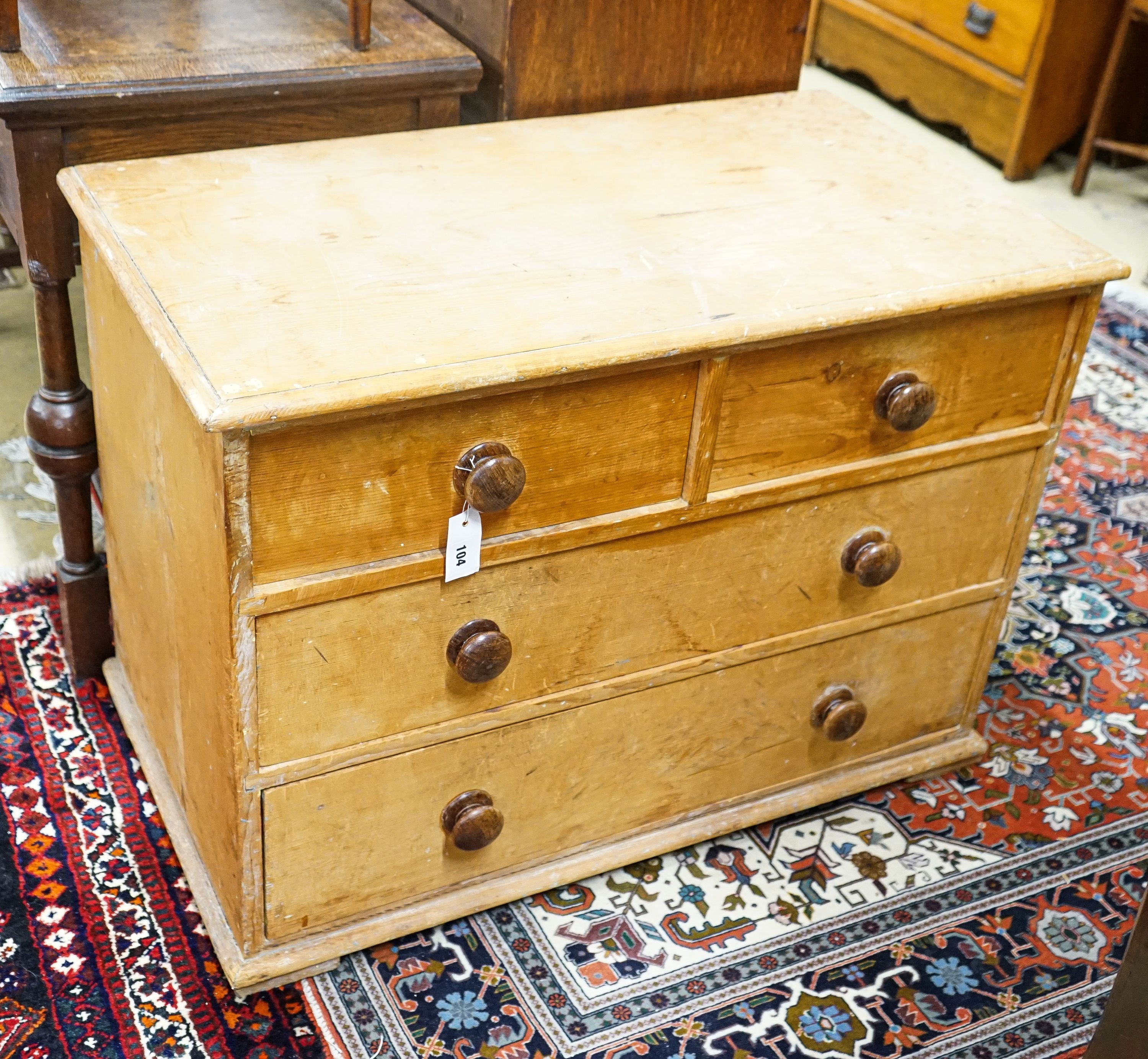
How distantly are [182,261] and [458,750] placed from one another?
622 mm

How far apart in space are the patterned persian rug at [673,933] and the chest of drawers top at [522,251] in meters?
0.77

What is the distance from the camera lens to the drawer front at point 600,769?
60.7 inches

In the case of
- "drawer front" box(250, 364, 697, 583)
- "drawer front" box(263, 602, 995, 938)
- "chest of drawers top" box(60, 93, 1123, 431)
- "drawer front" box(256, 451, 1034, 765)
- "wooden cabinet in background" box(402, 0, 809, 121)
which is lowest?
"drawer front" box(263, 602, 995, 938)

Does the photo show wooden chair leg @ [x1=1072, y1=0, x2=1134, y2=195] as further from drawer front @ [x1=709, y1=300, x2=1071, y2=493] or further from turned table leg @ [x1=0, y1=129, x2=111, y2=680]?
turned table leg @ [x1=0, y1=129, x2=111, y2=680]

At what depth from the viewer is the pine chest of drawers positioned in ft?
4.37

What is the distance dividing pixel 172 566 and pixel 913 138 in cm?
165

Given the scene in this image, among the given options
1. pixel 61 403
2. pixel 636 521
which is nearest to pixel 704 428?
pixel 636 521

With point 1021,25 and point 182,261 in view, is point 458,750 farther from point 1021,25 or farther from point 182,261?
point 1021,25

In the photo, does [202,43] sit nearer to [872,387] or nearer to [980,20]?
[872,387]

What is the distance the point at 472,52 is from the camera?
1811 mm

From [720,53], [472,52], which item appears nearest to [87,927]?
[472,52]

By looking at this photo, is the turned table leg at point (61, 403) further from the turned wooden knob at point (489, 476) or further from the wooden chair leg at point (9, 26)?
the turned wooden knob at point (489, 476)

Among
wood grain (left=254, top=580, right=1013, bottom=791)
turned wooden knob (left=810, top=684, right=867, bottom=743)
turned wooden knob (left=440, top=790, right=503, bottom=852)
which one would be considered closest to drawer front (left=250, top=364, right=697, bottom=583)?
wood grain (left=254, top=580, right=1013, bottom=791)

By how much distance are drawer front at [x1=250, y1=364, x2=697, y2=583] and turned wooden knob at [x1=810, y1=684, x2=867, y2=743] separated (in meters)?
0.47
